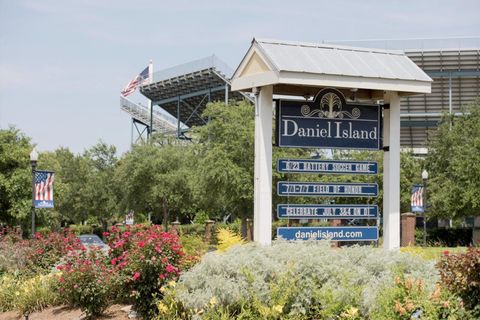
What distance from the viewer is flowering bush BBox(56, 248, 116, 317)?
40.0 feet

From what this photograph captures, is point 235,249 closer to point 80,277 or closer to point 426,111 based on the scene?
point 80,277

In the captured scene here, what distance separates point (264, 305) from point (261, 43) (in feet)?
19.3

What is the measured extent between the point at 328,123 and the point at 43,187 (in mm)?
14663

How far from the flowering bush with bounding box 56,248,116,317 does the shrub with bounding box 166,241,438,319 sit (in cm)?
211

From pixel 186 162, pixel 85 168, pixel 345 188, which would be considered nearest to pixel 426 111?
pixel 186 162

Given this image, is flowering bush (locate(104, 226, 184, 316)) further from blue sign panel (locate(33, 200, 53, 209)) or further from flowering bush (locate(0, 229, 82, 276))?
blue sign panel (locate(33, 200, 53, 209))

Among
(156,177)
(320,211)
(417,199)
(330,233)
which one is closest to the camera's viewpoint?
(330,233)

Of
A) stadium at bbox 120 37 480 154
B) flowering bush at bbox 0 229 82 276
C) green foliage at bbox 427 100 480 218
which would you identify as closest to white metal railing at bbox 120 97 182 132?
stadium at bbox 120 37 480 154

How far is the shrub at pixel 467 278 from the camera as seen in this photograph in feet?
26.3

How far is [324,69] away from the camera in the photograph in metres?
13.4

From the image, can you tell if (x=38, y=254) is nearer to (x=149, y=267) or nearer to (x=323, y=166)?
(x=149, y=267)

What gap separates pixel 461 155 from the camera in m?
39.8

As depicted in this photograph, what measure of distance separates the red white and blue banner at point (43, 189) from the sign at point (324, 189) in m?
14.0

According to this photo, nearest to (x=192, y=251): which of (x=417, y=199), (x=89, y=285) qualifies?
(x=89, y=285)
